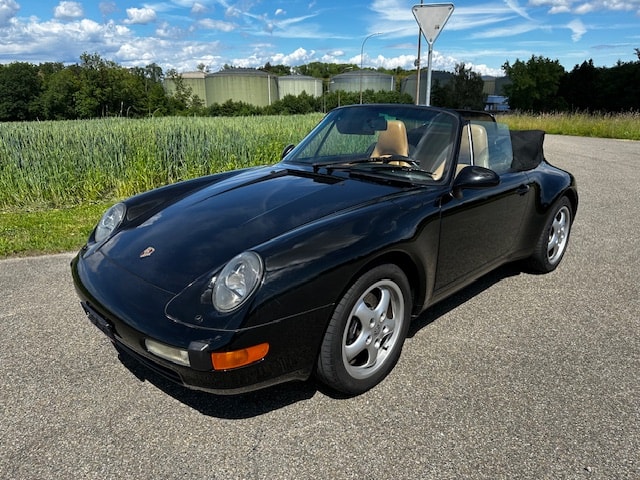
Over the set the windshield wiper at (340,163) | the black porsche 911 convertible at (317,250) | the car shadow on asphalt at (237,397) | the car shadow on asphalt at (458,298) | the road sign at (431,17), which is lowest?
the car shadow on asphalt at (458,298)

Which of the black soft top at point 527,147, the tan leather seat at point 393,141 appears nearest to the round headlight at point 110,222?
the tan leather seat at point 393,141

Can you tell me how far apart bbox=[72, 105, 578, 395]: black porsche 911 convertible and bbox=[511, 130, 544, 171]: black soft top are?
0.22 m

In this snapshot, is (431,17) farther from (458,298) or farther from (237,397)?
(237,397)

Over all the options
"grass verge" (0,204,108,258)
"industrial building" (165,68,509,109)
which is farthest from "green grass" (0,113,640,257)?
"industrial building" (165,68,509,109)

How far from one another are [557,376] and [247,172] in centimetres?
256

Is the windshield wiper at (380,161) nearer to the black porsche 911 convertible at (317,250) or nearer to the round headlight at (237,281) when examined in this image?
the black porsche 911 convertible at (317,250)

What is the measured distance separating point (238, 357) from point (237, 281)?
0.33 meters

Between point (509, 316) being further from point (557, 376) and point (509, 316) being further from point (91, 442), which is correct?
point (91, 442)

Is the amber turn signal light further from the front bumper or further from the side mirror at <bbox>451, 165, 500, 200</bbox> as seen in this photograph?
the side mirror at <bbox>451, 165, 500, 200</bbox>

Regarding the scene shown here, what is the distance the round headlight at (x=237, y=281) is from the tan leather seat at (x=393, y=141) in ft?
5.39

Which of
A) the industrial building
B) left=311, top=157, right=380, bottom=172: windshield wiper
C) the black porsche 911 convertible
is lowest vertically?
the black porsche 911 convertible

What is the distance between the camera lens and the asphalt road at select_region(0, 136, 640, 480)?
197cm

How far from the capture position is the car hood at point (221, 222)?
7.32ft

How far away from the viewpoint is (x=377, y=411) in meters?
2.34
